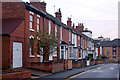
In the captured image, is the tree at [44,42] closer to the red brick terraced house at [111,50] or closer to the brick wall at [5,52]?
the brick wall at [5,52]

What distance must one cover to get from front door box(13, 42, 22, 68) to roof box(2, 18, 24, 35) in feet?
4.93

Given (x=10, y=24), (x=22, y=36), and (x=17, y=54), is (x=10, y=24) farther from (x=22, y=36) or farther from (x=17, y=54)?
(x=17, y=54)

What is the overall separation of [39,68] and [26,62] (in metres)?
1.55

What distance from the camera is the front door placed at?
67.9 ft

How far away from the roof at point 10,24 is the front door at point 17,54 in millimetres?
1501

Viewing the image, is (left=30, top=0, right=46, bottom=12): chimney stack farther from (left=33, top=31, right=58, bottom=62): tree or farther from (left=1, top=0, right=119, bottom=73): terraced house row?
(left=33, top=31, right=58, bottom=62): tree

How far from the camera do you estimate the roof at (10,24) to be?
19986mm

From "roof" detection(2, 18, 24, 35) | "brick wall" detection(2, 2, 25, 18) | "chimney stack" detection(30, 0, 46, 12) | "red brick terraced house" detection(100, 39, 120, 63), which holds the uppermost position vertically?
"chimney stack" detection(30, 0, 46, 12)

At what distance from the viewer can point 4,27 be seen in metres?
20.8

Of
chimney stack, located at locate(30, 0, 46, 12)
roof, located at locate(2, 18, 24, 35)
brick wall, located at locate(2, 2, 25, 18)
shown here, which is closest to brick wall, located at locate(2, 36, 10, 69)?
roof, located at locate(2, 18, 24, 35)

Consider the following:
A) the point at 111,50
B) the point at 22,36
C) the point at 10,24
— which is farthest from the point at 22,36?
the point at 111,50

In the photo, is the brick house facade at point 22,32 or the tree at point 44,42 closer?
the brick house facade at point 22,32

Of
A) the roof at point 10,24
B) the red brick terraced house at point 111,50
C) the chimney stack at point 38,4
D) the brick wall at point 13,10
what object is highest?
the chimney stack at point 38,4

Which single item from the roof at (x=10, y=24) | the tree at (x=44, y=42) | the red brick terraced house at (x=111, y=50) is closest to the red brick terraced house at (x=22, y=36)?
the roof at (x=10, y=24)
